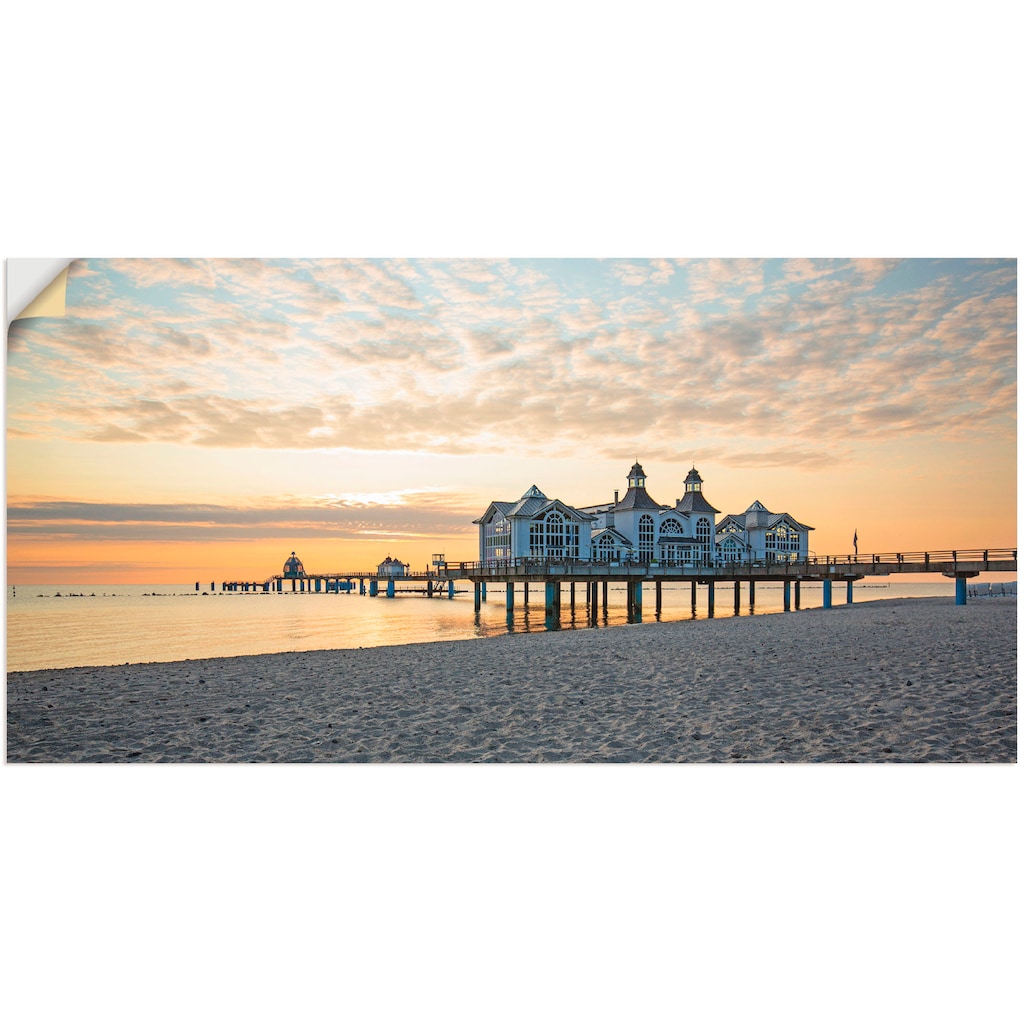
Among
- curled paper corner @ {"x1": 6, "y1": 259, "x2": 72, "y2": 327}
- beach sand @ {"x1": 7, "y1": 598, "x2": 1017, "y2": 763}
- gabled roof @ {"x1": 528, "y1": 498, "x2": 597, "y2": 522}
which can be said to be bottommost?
beach sand @ {"x1": 7, "y1": 598, "x2": 1017, "y2": 763}

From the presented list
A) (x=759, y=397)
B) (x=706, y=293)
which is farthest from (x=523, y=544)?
(x=706, y=293)

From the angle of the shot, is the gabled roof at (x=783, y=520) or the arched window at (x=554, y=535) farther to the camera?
the gabled roof at (x=783, y=520)

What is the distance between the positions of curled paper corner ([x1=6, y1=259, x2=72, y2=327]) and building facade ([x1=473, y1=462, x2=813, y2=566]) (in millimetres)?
15836

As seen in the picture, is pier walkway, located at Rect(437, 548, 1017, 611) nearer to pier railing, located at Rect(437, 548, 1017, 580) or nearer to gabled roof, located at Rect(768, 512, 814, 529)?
pier railing, located at Rect(437, 548, 1017, 580)

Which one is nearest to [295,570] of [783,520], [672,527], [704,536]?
[672,527]

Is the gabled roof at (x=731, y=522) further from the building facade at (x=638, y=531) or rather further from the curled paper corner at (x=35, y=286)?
the curled paper corner at (x=35, y=286)

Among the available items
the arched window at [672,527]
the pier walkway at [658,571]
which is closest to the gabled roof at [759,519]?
the pier walkway at [658,571]

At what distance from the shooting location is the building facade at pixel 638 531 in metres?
24.4

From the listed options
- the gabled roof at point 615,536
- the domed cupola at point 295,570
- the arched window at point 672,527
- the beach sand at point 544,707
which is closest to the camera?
the beach sand at point 544,707

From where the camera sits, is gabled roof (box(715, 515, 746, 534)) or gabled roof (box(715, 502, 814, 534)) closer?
gabled roof (box(715, 502, 814, 534))

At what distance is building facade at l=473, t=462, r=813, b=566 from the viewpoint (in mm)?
24422

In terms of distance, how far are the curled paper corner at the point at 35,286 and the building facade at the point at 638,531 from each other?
15.8 metres

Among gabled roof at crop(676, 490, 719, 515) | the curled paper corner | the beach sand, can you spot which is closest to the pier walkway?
gabled roof at crop(676, 490, 719, 515)

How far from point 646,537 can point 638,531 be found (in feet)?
1.39
